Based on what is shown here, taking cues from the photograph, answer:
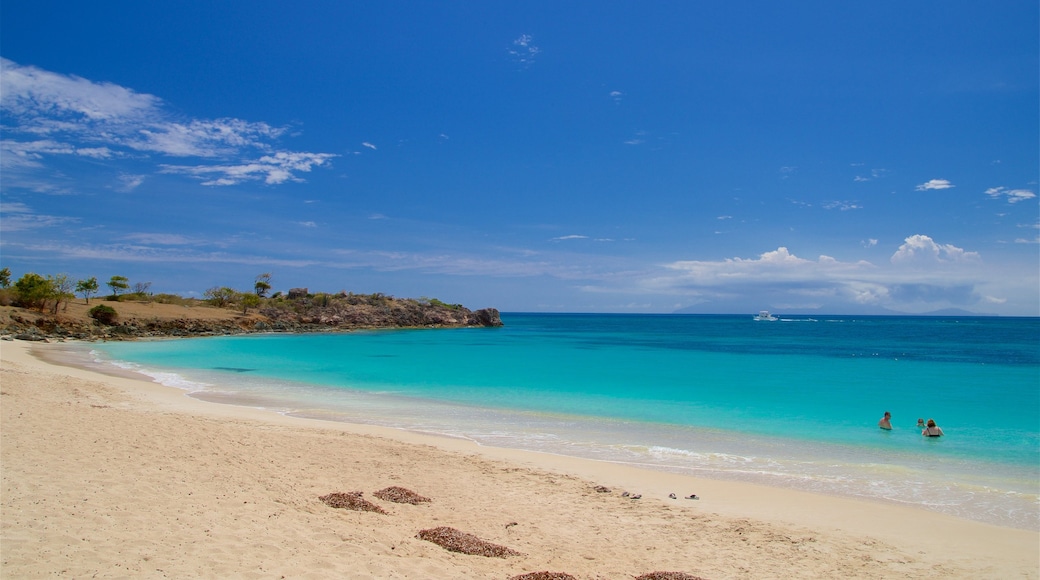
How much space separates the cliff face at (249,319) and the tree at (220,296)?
485 centimetres

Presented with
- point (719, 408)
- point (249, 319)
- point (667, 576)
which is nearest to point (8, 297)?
point (249, 319)

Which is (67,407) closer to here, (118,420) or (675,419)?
(118,420)

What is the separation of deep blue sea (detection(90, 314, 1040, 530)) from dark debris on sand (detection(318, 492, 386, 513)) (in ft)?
17.5

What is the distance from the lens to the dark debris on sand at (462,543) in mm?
6098

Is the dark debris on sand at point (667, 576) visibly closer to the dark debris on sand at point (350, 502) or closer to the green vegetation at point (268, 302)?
the dark debris on sand at point (350, 502)

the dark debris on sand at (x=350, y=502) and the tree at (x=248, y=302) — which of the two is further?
the tree at (x=248, y=302)

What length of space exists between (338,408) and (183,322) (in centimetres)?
4527

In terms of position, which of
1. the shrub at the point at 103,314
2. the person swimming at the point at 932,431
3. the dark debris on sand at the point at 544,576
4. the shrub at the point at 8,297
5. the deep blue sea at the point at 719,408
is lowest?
the deep blue sea at the point at 719,408

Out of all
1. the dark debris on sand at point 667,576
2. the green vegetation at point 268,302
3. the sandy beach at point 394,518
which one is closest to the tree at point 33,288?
the green vegetation at point 268,302

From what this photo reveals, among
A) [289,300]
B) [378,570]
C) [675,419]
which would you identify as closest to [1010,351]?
[675,419]

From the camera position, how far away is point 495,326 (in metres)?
98.2

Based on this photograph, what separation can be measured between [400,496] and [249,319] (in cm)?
6316

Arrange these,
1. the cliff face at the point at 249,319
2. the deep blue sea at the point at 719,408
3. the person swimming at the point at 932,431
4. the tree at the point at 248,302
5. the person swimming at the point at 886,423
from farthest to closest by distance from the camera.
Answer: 1. the tree at the point at 248,302
2. the cliff face at the point at 249,319
3. the person swimming at the point at 886,423
4. the person swimming at the point at 932,431
5. the deep blue sea at the point at 719,408

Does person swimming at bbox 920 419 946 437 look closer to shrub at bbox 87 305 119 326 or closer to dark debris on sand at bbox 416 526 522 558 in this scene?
dark debris on sand at bbox 416 526 522 558
